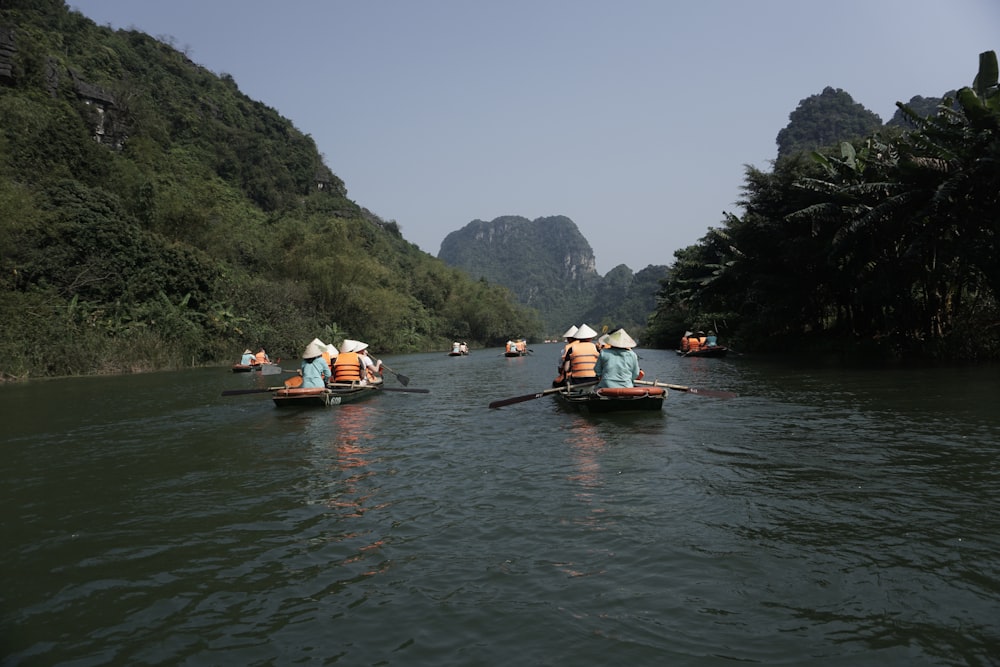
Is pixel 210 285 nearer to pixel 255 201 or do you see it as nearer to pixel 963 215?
pixel 963 215

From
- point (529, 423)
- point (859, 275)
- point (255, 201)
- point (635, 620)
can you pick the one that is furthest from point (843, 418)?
point (255, 201)

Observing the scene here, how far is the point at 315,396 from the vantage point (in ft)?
48.7

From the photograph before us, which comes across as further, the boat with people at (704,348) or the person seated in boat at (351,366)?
the boat with people at (704,348)

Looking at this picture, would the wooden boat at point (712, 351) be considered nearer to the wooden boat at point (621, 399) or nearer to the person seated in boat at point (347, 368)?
the person seated in boat at point (347, 368)

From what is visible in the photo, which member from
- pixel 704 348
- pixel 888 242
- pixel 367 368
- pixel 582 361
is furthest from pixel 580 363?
pixel 704 348

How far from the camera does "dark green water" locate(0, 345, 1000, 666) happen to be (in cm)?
389

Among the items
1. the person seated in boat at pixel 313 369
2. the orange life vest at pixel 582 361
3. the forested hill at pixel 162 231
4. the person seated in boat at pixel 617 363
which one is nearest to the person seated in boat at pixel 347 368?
the person seated in boat at pixel 313 369

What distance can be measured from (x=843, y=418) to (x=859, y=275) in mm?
19473

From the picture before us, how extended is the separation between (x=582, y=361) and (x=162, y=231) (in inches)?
1518

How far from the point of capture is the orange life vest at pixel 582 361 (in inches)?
592

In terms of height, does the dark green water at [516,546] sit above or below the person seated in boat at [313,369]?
below

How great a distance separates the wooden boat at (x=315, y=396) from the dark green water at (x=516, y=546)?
3408 millimetres

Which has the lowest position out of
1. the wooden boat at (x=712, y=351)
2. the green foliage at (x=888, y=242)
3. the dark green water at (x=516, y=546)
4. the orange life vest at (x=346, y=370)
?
the dark green water at (x=516, y=546)

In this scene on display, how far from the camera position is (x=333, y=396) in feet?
51.4
